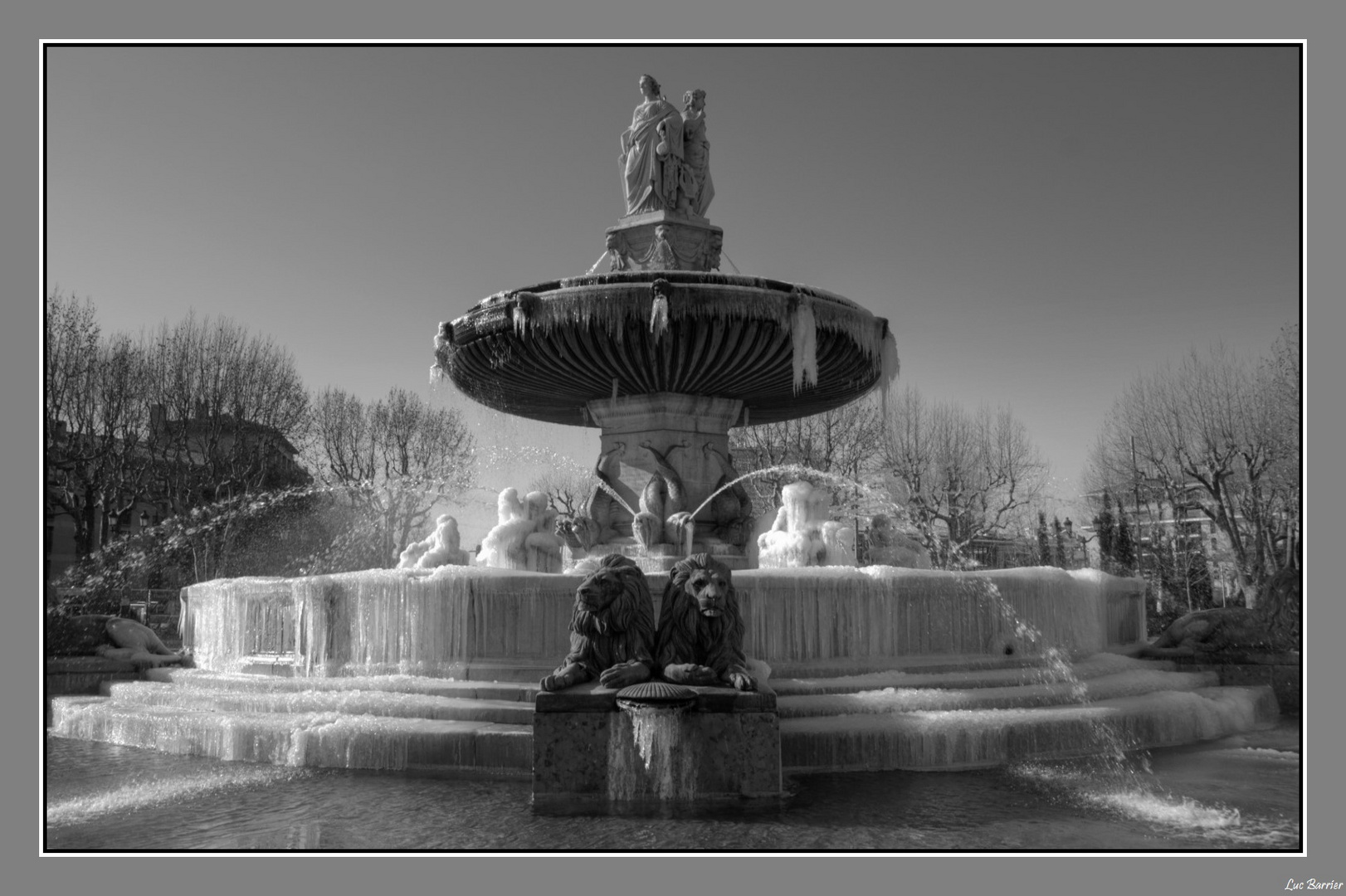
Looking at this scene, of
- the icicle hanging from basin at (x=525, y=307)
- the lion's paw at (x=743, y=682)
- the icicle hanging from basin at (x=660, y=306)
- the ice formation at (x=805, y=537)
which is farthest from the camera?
the ice formation at (x=805, y=537)

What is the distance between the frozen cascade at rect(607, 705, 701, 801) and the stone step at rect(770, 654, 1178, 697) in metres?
1.97

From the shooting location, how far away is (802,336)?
11156 mm

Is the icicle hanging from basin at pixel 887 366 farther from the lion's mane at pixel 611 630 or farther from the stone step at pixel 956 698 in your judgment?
the lion's mane at pixel 611 630

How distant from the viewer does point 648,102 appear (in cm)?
1376

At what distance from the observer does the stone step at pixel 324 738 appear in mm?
7066

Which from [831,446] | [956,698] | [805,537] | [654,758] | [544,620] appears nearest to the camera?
[654,758]

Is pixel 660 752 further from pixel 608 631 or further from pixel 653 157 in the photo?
pixel 653 157

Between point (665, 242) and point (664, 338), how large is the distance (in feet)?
8.31

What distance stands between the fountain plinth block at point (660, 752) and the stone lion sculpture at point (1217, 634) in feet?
24.8

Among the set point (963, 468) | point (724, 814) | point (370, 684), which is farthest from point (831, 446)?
point (724, 814)

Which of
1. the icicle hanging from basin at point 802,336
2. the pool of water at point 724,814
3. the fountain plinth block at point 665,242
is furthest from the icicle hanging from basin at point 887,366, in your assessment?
the pool of water at point 724,814

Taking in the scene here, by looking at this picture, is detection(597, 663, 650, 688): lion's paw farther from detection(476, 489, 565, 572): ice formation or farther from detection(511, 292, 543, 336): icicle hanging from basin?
detection(476, 489, 565, 572): ice formation

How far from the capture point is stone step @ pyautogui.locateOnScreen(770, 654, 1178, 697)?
8.13m

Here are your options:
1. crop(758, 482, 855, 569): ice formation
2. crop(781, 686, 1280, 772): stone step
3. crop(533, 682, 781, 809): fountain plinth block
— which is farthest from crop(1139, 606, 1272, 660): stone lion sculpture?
crop(533, 682, 781, 809): fountain plinth block
